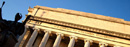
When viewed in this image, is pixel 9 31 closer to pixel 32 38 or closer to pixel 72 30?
pixel 32 38

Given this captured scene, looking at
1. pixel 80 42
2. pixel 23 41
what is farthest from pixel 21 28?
pixel 80 42

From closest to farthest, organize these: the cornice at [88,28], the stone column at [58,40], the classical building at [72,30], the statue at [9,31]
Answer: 1. the statue at [9,31]
2. the stone column at [58,40]
3. the classical building at [72,30]
4. the cornice at [88,28]

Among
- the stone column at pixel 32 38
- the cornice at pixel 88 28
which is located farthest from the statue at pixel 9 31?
the cornice at pixel 88 28

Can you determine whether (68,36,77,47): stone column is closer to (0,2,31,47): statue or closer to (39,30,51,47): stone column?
(39,30,51,47): stone column

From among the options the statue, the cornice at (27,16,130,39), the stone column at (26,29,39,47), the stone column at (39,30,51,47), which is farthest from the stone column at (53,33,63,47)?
the statue

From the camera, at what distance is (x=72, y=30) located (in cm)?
1989

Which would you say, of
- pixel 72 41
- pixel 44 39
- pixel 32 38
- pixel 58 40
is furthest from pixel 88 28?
pixel 32 38

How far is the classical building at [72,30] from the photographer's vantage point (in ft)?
62.4

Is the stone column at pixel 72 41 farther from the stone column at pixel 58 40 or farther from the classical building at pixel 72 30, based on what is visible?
the stone column at pixel 58 40

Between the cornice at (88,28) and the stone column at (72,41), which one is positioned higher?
the cornice at (88,28)

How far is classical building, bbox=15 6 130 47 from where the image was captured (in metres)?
19.0

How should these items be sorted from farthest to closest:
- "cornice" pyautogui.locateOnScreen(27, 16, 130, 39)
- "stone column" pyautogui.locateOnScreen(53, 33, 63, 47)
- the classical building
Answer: "cornice" pyautogui.locateOnScreen(27, 16, 130, 39), the classical building, "stone column" pyautogui.locateOnScreen(53, 33, 63, 47)

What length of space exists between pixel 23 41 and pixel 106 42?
9.91 meters

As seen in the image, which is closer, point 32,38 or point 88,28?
point 32,38
